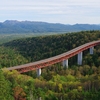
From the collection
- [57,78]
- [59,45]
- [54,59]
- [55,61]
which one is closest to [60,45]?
[59,45]

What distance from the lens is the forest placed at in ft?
125

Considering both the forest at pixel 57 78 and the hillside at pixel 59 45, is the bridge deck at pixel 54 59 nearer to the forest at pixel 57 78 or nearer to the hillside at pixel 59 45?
the forest at pixel 57 78

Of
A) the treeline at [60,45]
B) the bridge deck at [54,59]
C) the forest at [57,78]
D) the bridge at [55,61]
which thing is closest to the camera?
the forest at [57,78]

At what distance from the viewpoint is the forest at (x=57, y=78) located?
38194mm

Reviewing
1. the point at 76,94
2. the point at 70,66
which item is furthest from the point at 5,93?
the point at 70,66

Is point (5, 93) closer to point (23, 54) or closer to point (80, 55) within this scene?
point (80, 55)

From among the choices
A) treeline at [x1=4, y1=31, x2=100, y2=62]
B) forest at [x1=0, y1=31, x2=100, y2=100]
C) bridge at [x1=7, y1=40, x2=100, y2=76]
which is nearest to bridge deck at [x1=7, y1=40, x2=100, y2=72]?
bridge at [x1=7, y1=40, x2=100, y2=76]

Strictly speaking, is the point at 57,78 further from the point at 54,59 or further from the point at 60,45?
the point at 60,45

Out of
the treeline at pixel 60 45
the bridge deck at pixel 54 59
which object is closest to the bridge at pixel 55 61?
the bridge deck at pixel 54 59

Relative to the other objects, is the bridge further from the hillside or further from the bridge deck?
the hillside

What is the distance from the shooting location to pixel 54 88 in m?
44.7

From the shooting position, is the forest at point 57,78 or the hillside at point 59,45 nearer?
the forest at point 57,78

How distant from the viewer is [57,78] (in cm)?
5141

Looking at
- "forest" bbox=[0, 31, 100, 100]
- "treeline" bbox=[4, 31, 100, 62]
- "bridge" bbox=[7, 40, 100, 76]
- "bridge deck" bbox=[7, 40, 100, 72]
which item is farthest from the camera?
"treeline" bbox=[4, 31, 100, 62]
